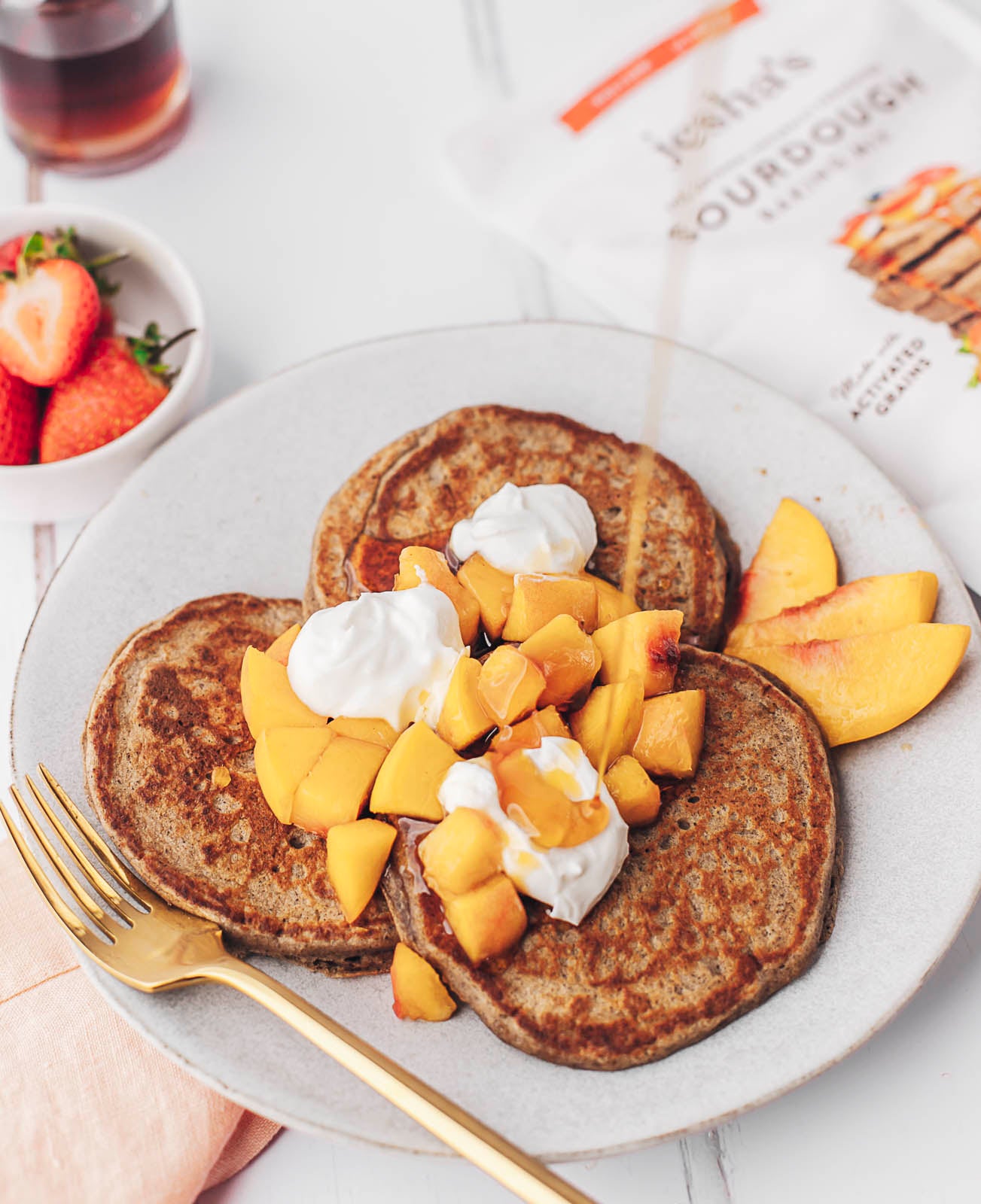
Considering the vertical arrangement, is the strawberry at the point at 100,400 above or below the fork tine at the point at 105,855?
above

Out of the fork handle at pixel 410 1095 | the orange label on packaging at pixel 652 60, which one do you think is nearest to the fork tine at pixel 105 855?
the fork handle at pixel 410 1095

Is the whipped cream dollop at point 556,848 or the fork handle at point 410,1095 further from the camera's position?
the whipped cream dollop at point 556,848

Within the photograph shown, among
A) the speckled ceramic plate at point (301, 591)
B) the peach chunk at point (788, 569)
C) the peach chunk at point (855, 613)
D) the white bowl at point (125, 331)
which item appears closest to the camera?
the speckled ceramic plate at point (301, 591)

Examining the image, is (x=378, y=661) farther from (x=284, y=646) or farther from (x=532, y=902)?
(x=532, y=902)

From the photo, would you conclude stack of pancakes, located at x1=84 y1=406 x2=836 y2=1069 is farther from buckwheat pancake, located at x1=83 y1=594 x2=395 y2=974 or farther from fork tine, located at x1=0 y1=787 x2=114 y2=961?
fork tine, located at x1=0 y1=787 x2=114 y2=961

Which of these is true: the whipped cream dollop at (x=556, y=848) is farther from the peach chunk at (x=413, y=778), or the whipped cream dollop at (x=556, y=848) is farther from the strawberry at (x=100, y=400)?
the strawberry at (x=100, y=400)

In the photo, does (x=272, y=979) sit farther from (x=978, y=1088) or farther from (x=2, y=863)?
(x=978, y=1088)

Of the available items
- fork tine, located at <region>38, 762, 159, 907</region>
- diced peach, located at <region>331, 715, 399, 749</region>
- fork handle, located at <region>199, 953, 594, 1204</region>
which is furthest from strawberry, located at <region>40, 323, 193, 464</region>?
fork handle, located at <region>199, 953, 594, 1204</region>
